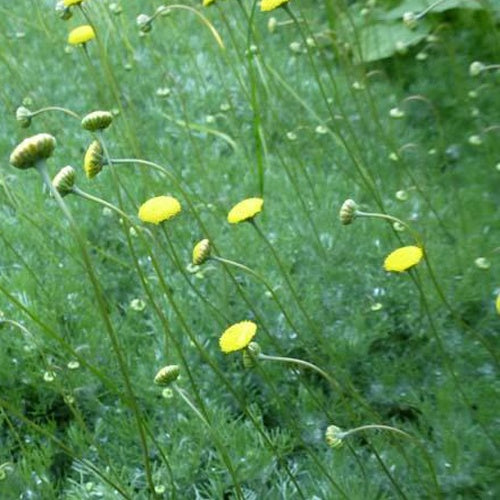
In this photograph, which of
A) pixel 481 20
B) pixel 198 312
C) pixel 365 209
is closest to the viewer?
pixel 198 312

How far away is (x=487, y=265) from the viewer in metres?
1.93

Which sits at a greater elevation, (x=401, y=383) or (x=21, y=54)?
(x=21, y=54)

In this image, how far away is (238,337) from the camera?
1.48 metres

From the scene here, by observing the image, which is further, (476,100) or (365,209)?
(476,100)

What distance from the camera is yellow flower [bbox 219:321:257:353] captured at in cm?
145

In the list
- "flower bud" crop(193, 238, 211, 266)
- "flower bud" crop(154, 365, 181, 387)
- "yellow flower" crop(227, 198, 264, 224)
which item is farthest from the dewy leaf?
"flower bud" crop(154, 365, 181, 387)

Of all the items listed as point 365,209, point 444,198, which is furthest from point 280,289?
point 444,198

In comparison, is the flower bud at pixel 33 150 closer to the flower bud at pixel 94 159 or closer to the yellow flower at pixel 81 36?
the flower bud at pixel 94 159

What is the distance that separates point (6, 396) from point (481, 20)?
70.2 inches

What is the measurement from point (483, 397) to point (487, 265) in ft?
0.97

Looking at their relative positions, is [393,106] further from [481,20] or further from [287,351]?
[287,351]

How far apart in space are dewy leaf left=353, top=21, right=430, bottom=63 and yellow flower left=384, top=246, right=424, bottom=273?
1.45 metres

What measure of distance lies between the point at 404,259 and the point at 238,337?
0.96ft

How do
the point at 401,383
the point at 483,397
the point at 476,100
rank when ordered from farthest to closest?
1. the point at 476,100
2. the point at 401,383
3. the point at 483,397
